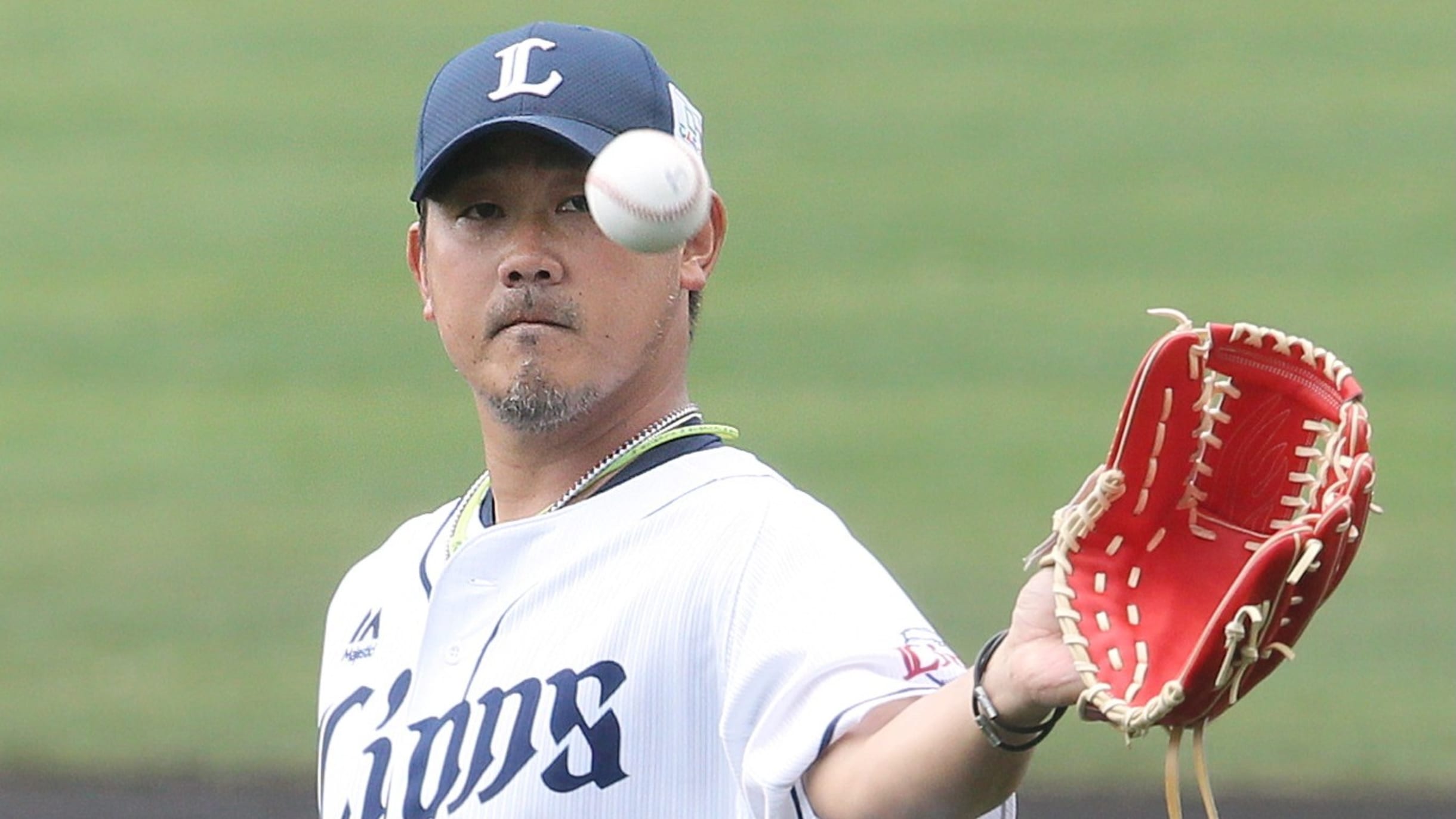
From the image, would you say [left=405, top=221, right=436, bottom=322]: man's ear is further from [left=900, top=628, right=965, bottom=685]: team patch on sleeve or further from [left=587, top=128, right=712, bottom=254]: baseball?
[left=900, top=628, right=965, bottom=685]: team patch on sleeve

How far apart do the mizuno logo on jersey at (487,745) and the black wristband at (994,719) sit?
38 cm

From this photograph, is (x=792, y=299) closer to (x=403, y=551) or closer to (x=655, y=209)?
(x=403, y=551)

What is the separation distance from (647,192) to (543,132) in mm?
196

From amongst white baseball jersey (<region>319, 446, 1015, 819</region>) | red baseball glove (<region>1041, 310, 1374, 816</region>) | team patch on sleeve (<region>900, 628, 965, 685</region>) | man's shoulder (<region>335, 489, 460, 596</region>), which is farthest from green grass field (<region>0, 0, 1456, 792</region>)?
A: red baseball glove (<region>1041, 310, 1374, 816</region>)

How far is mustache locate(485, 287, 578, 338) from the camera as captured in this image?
77.5 inches

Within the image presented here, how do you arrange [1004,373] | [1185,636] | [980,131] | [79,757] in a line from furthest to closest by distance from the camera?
1. [980,131]
2. [1004,373]
3. [79,757]
4. [1185,636]

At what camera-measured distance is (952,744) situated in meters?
1.55

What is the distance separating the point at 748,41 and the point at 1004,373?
298 centimetres

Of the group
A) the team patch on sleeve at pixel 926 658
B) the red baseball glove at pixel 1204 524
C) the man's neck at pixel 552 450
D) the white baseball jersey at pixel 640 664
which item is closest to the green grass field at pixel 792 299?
the man's neck at pixel 552 450

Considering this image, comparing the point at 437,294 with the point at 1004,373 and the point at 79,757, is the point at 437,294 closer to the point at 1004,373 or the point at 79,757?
the point at 79,757

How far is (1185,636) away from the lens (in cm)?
153

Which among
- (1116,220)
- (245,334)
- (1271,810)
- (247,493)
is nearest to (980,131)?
(1116,220)

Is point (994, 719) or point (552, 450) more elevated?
point (552, 450)

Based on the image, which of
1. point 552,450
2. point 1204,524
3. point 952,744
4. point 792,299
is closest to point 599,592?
point 552,450
